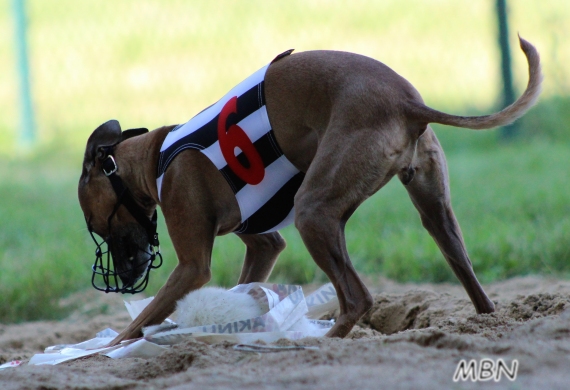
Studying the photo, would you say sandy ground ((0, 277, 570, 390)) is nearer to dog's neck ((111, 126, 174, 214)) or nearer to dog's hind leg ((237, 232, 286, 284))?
dog's hind leg ((237, 232, 286, 284))

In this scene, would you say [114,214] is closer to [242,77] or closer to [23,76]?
[23,76]

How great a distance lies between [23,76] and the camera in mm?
9945

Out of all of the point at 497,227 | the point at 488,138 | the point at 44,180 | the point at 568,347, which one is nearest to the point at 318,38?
the point at 488,138

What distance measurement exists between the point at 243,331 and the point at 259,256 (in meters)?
0.90

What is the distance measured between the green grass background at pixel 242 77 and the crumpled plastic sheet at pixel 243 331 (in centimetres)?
232

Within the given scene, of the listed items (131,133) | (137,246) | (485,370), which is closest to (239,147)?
(137,246)

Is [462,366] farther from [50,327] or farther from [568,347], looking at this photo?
[50,327]

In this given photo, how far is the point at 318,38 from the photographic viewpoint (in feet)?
34.4

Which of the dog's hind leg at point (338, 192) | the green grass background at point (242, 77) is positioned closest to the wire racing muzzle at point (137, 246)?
the dog's hind leg at point (338, 192)

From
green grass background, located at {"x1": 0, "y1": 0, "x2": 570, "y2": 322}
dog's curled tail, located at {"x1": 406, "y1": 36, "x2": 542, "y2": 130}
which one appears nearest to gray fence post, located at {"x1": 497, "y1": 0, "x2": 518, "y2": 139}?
green grass background, located at {"x1": 0, "y1": 0, "x2": 570, "y2": 322}

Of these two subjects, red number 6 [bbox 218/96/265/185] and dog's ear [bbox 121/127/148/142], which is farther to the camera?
dog's ear [bbox 121/127/148/142]

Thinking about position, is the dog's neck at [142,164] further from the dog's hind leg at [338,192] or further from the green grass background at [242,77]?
the green grass background at [242,77]

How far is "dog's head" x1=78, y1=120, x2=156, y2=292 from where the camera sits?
391cm

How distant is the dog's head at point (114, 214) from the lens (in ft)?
12.8
